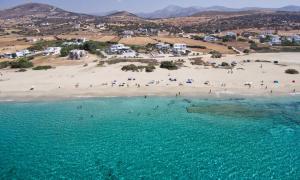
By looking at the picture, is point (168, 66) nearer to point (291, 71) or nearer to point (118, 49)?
point (291, 71)

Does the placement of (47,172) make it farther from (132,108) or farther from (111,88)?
(111,88)

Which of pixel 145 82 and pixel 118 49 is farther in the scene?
pixel 118 49

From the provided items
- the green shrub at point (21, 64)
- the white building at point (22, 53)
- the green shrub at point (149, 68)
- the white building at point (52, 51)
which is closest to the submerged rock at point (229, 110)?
the green shrub at point (149, 68)

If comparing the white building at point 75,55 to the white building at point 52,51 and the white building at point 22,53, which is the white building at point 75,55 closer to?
the white building at point 52,51

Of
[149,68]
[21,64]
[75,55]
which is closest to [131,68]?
[149,68]

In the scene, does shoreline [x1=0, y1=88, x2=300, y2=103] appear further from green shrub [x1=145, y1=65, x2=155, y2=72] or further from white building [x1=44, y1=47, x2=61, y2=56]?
white building [x1=44, y1=47, x2=61, y2=56]

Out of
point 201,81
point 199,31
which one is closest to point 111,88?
point 201,81
